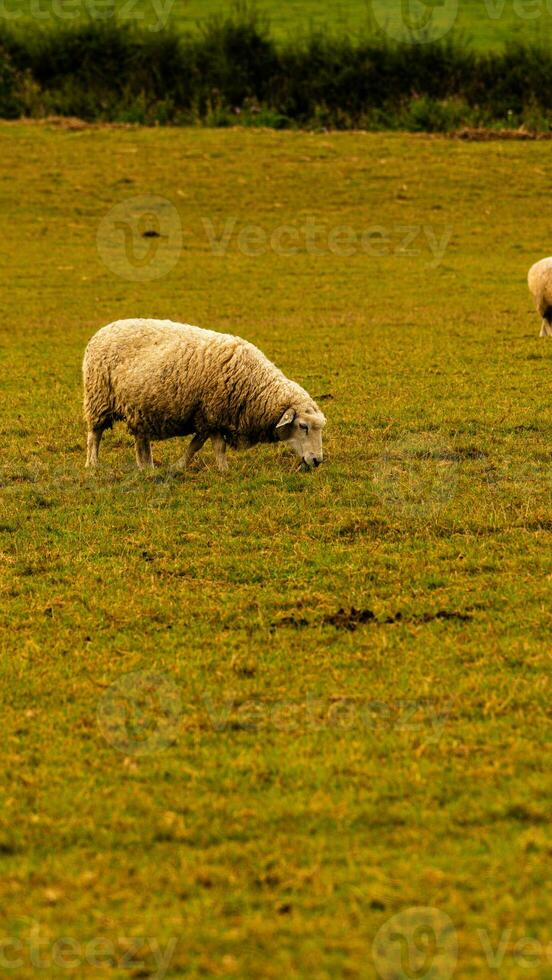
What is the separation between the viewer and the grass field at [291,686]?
472 cm

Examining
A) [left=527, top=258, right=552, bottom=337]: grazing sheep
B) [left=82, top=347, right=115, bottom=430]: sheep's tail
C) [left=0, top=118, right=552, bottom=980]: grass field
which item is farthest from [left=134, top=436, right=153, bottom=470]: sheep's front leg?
[left=527, top=258, right=552, bottom=337]: grazing sheep

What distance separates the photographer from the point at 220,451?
1180 centimetres

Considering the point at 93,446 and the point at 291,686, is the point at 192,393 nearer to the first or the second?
the point at 93,446

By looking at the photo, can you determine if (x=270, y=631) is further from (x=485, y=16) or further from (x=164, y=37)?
(x=485, y=16)

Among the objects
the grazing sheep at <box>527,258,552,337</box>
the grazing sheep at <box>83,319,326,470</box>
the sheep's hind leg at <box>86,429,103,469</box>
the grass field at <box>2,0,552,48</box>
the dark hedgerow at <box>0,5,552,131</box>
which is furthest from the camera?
the grass field at <box>2,0,552,48</box>

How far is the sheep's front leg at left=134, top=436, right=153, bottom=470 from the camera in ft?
38.9

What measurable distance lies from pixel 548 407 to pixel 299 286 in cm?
1254

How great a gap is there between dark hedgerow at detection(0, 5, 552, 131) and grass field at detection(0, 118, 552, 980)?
2445cm

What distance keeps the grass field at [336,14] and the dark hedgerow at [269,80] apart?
9.80 feet

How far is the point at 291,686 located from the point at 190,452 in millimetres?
5259

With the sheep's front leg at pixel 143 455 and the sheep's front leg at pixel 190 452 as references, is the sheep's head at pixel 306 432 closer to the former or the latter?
the sheep's front leg at pixel 190 452

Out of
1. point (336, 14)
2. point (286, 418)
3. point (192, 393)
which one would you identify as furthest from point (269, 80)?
point (286, 418)

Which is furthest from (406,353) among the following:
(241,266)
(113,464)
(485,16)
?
(485,16)

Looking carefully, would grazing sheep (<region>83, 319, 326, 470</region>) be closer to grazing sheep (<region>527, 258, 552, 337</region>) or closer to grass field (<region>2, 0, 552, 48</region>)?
grazing sheep (<region>527, 258, 552, 337</region>)
